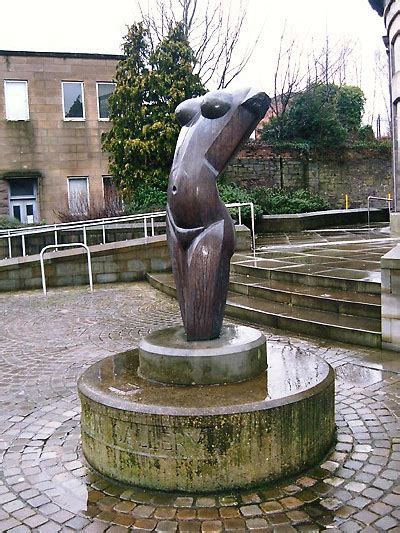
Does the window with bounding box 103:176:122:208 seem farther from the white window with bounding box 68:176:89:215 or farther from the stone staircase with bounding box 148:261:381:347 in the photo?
the stone staircase with bounding box 148:261:381:347

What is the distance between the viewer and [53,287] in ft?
39.6

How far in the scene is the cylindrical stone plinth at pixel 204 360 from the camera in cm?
374

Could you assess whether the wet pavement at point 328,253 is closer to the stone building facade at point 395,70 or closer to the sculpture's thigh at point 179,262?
the stone building facade at point 395,70

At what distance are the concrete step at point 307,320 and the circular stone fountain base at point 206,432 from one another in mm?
2702

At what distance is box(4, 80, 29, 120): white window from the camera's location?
2209 centimetres

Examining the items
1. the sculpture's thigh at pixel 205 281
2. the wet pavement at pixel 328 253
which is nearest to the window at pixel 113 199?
the wet pavement at pixel 328 253

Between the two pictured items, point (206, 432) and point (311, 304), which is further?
point (311, 304)

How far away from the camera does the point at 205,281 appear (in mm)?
4023

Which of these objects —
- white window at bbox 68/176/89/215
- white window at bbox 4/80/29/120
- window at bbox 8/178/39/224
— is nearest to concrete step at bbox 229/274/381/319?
white window at bbox 68/176/89/215

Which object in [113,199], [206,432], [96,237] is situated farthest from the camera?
[113,199]

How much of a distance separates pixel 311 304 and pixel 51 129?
18.2 meters

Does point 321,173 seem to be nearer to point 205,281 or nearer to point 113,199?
point 113,199

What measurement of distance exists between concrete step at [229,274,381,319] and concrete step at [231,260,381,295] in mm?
75

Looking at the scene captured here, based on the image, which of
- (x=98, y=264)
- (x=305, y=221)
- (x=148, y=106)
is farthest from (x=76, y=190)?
(x=98, y=264)
